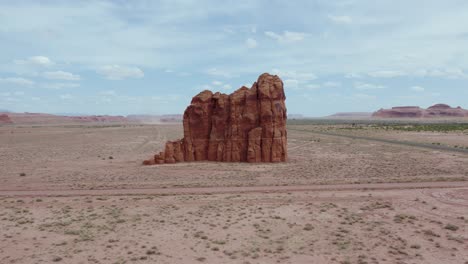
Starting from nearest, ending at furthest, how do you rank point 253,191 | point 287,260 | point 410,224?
1. point 287,260
2. point 410,224
3. point 253,191

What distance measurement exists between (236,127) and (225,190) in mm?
12894

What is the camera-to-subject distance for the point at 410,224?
15344 mm

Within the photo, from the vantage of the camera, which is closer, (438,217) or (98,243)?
(98,243)

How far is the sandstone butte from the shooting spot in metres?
33.6

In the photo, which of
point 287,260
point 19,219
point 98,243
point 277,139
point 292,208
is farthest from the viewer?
point 277,139

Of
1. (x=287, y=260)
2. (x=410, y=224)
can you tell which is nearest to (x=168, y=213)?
(x=287, y=260)

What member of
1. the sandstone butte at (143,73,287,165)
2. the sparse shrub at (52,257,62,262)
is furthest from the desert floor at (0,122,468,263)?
the sandstone butte at (143,73,287,165)

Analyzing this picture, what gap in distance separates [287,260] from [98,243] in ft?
23.0

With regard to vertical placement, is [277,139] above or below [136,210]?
above

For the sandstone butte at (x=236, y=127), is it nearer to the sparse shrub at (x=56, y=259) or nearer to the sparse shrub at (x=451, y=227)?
the sparse shrub at (x=451, y=227)

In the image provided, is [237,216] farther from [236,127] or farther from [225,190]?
[236,127]

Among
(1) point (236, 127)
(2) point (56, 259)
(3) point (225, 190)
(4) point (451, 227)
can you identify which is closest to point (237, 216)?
(3) point (225, 190)

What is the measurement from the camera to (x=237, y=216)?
16.6 m

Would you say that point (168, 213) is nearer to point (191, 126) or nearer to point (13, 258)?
point (13, 258)
